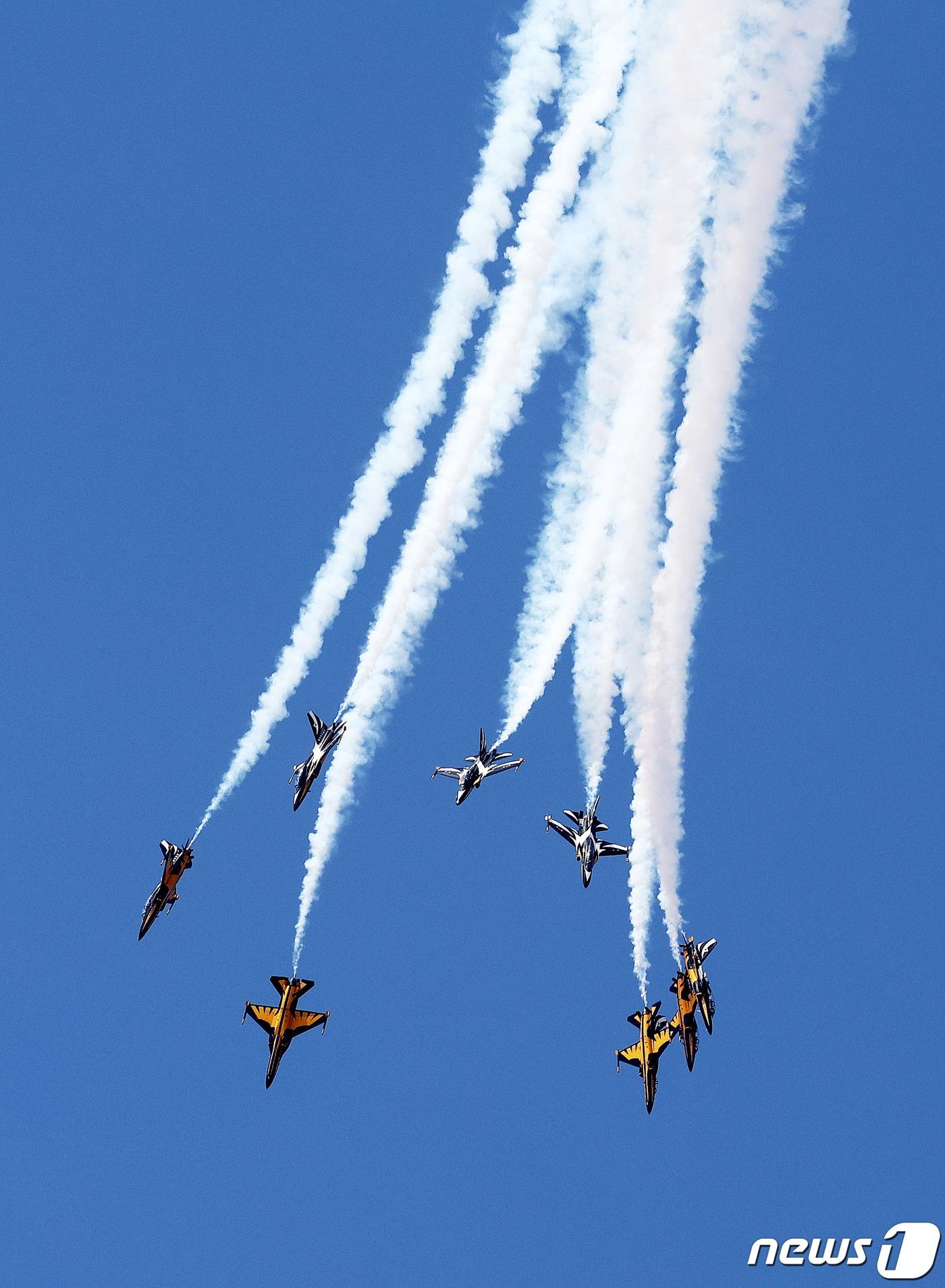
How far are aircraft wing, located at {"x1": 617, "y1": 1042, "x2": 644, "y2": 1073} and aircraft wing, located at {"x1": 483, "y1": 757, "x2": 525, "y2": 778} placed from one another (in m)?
7.66

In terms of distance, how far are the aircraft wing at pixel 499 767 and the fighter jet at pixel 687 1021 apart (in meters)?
6.70

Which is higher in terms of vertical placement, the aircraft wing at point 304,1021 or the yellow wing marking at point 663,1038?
the yellow wing marking at point 663,1038

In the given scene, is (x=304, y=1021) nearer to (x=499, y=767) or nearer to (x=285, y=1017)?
(x=285, y=1017)

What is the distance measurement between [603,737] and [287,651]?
23.9 feet

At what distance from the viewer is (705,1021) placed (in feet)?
97.8

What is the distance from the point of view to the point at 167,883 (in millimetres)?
28844

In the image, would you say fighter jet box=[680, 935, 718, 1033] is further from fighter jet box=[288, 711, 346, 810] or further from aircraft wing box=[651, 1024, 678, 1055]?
fighter jet box=[288, 711, 346, 810]

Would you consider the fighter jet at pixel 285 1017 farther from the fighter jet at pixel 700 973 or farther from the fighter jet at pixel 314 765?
the fighter jet at pixel 700 973

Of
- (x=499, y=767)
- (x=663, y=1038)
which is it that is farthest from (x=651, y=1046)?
(x=499, y=767)

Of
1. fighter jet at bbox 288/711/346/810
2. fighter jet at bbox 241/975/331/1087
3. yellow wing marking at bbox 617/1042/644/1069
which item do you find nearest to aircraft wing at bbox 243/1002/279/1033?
fighter jet at bbox 241/975/331/1087

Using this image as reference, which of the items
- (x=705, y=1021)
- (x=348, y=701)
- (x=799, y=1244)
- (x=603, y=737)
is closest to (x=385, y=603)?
(x=348, y=701)

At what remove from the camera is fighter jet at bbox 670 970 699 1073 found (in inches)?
1185

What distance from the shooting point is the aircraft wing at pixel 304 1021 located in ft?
94.9

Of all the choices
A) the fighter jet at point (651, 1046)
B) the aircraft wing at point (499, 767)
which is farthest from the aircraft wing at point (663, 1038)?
the aircraft wing at point (499, 767)
